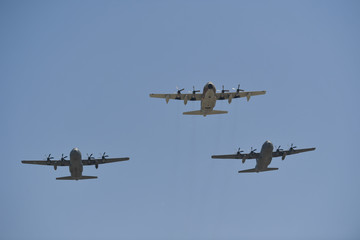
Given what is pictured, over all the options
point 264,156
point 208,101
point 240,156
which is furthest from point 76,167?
point 264,156

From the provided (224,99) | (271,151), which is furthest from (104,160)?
(271,151)

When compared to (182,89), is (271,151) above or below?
below

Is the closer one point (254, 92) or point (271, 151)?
point (271, 151)

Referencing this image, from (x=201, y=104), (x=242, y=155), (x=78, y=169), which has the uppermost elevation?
(x=201, y=104)

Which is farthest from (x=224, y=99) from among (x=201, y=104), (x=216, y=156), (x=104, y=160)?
(x=104, y=160)

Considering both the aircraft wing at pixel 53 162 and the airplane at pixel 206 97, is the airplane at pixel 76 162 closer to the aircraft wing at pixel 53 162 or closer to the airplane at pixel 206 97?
the aircraft wing at pixel 53 162

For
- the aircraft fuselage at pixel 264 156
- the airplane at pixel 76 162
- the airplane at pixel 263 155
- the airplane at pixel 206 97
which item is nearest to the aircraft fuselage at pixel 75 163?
the airplane at pixel 76 162

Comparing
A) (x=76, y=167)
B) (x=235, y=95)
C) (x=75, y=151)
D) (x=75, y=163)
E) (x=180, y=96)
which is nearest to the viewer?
(x=75, y=151)

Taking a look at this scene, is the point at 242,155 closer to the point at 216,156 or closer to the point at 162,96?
the point at 216,156

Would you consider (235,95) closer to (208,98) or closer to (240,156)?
(208,98)

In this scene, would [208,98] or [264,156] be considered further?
[264,156]

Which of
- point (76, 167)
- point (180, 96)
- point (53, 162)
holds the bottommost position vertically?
point (76, 167)

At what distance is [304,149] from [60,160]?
49318 mm

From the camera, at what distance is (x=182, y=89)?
86.1m
